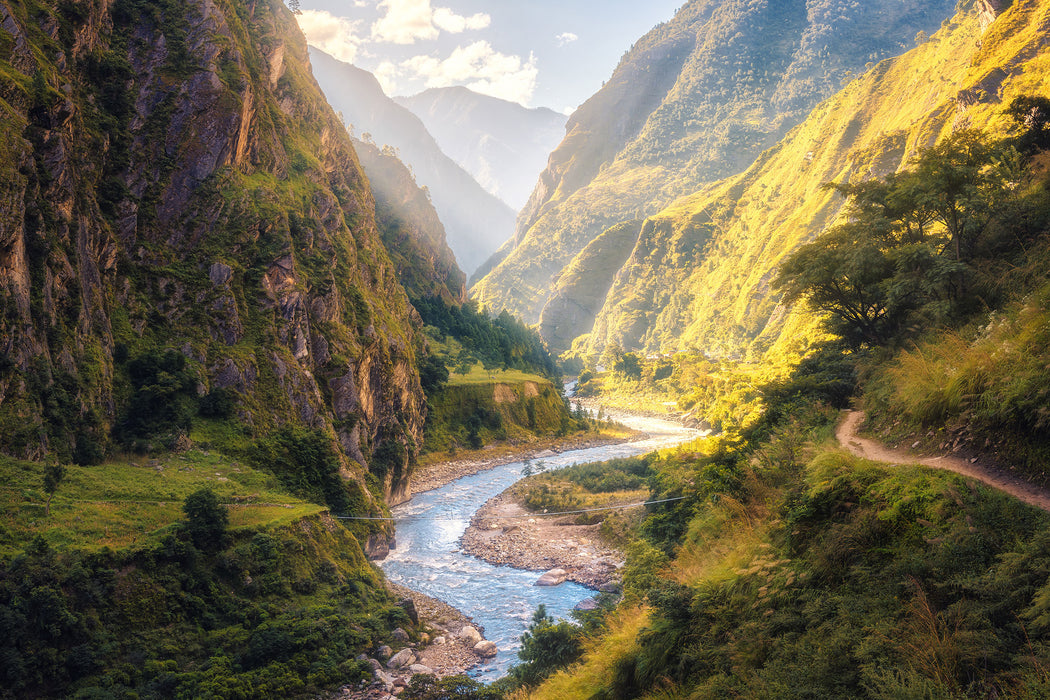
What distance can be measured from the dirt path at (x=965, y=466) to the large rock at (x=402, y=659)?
65.5 feet

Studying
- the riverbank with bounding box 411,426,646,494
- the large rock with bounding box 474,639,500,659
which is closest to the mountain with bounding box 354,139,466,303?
the riverbank with bounding box 411,426,646,494

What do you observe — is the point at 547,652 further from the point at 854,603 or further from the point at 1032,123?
the point at 1032,123

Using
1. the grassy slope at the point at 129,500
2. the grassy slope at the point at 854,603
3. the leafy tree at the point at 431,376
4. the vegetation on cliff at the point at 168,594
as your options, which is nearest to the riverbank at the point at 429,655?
the vegetation on cliff at the point at 168,594

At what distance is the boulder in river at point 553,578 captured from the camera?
34.8 metres

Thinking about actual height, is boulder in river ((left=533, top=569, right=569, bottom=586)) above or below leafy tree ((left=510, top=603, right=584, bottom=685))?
below

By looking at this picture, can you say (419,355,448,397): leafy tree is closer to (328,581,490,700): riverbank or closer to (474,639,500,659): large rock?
(328,581,490,700): riverbank

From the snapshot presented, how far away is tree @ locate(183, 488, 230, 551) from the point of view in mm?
22781

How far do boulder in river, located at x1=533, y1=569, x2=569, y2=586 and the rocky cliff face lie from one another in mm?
19044

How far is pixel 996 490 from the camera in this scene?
811 cm

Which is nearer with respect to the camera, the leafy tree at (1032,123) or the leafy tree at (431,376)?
the leafy tree at (1032,123)

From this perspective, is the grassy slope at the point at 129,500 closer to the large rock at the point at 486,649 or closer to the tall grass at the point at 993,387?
the large rock at the point at 486,649

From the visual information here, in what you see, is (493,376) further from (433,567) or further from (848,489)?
(848,489)

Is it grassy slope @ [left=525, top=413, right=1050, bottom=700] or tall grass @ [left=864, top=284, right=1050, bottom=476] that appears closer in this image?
grassy slope @ [left=525, top=413, right=1050, bottom=700]

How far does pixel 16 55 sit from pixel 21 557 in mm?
25204
